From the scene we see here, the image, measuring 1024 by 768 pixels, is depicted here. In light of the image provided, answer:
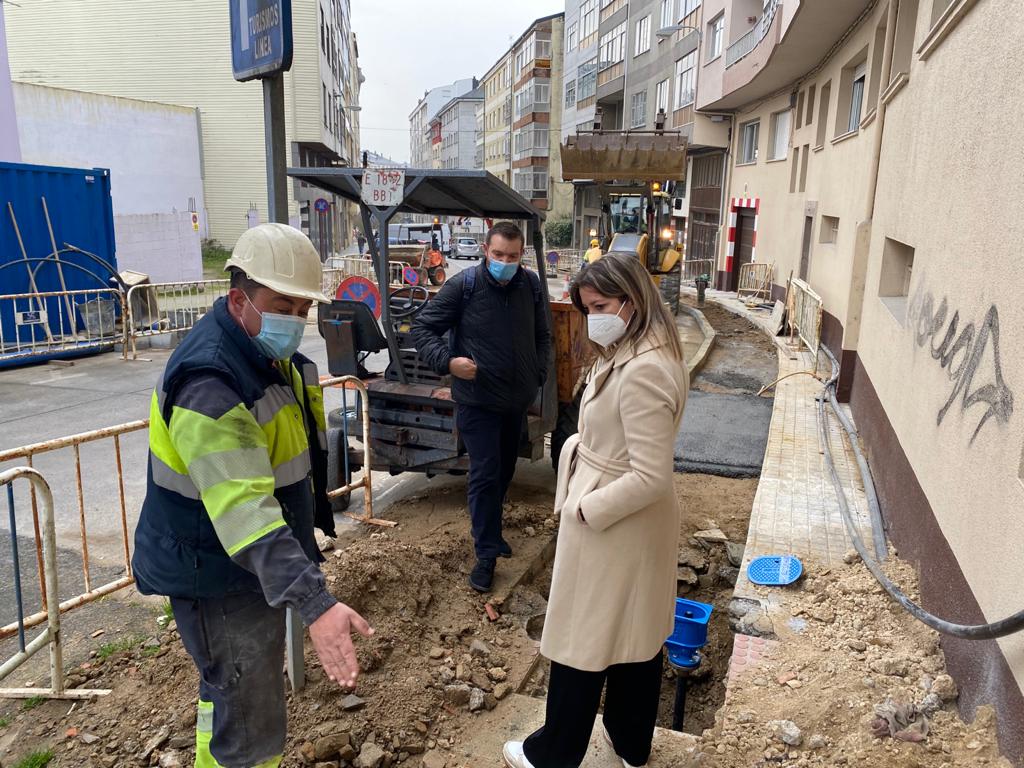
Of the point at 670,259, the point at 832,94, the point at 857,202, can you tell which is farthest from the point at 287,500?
the point at 670,259

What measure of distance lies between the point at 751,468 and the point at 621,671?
5025mm

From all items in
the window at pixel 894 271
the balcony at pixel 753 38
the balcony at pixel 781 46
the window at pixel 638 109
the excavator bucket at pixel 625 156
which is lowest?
the window at pixel 894 271

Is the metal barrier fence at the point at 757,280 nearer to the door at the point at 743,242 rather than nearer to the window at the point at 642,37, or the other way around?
the door at the point at 743,242

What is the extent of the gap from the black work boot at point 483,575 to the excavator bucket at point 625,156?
1209 cm

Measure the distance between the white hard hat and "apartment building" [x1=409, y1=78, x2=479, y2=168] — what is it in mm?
112876

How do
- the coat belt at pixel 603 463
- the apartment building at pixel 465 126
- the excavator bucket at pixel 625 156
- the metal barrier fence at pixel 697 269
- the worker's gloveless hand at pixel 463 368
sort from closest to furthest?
the coat belt at pixel 603 463
the worker's gloveless hand at pixel 463 368
the excavator bucket at pixel 625 156
the metal barrier fence at pixel 697 269
the apartment building at pixel 465 126

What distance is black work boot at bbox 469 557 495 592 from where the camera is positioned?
451 cm

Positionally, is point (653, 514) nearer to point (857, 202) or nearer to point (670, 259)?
point (857, 202)

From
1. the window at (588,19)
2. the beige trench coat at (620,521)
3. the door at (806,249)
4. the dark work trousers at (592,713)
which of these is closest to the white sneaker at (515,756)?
the dark work trousers at (592,713)

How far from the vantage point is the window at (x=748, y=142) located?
22469 millimetres

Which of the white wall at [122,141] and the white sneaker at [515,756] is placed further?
the white wall at [122,141]

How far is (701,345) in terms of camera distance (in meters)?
13.3

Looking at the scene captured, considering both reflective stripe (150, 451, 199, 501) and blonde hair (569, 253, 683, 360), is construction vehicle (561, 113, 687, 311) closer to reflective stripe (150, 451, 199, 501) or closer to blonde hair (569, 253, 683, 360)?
blonde hair (569, 253, 683, 360)

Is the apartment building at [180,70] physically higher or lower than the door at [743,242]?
higher
